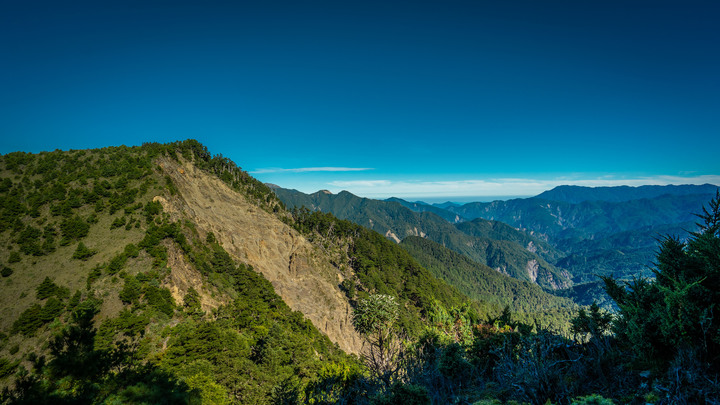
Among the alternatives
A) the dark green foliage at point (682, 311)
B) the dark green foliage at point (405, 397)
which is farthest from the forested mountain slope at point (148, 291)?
the dark green foliage at point (682, 311)

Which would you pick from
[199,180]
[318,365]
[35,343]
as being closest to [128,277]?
[35,343]

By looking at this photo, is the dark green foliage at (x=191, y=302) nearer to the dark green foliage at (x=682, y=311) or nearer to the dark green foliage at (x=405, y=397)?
the dark green foliage at (x=405, y=397)

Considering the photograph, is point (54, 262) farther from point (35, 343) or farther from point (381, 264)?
point (381, 264)

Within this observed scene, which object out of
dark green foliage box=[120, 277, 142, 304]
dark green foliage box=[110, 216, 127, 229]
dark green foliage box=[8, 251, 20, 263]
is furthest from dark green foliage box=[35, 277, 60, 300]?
dark green foliage box=[110, 216, 127, 229]

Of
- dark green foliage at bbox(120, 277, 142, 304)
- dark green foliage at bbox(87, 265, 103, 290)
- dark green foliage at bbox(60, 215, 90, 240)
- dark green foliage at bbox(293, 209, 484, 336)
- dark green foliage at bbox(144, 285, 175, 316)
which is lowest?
dark green foliage at bbox(293, 209, 484, 336)

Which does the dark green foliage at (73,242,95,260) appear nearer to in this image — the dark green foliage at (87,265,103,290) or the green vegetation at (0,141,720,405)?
the green vegetation at (0,141,720,405)

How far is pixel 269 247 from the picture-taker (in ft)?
197

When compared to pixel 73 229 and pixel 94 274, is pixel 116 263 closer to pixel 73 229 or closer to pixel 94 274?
pixel 94 274

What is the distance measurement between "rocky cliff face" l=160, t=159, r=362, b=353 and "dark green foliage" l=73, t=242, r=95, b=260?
568 inches

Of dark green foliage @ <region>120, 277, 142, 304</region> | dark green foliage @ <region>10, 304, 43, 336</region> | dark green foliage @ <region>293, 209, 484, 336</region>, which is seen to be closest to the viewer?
dark green foliage @ <region>10, 304, 43, 336</region>

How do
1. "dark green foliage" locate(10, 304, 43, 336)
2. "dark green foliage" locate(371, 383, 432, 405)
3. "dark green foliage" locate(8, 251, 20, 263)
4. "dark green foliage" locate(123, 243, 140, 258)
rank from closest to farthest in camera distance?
Answer: "dark green foliage" locate(371, 383, 432, 405), "dark green foliage" locate(10, 304, 43, 336), "dark green foliage" locate(8, 251, 20, 263), "dark green foliage" locate(123, 243, 140, 258)

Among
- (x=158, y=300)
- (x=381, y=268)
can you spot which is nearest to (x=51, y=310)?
(x=158, y=300)

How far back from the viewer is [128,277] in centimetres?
2852

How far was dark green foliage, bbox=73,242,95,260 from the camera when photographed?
30.0 m
